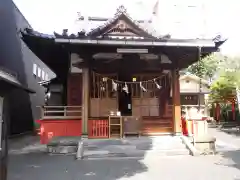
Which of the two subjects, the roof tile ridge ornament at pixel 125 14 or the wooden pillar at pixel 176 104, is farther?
the roof tile ridge ornament at pixel 125 14

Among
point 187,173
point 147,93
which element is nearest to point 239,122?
point 147,93

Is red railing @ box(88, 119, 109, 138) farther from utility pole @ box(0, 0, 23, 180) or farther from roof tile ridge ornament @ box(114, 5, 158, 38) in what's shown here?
utility pole @ box(0, 0, 23, 180)

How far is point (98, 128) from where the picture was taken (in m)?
13.4

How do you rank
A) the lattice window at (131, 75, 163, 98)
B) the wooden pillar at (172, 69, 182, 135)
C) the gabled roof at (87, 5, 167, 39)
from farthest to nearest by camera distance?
the lattice window at (131, 75, 163, 98)
the gabled roof at (87, 5, 167, 39)
the wooden pillar at (172, 69, 182, 135)

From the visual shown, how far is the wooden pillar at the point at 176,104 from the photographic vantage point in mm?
13578

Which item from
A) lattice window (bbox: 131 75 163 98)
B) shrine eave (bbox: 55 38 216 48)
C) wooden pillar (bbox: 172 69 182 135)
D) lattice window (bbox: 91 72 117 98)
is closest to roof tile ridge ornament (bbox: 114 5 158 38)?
shrine eave (bbox: 55 38 216 48)

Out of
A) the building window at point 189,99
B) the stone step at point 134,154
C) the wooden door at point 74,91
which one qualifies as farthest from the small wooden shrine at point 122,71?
the building window at point 189,99

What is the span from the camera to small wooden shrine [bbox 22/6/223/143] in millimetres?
12719

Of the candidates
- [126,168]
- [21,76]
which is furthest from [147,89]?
[21,76]

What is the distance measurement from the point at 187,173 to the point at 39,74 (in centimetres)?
2256

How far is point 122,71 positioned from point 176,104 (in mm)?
3488

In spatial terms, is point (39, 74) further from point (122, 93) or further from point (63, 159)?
point (63, 159)

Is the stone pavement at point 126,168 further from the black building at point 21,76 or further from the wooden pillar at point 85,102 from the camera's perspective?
the black building at point 21,76

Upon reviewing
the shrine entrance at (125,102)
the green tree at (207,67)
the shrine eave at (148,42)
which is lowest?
the shrine entrance at (125,102)
